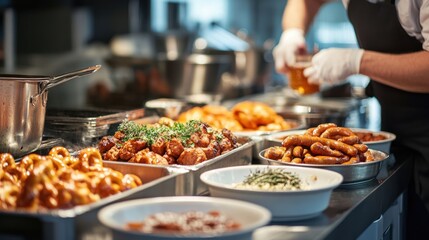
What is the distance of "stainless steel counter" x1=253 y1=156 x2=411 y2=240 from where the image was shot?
1.88 metres

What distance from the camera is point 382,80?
3.14 meters

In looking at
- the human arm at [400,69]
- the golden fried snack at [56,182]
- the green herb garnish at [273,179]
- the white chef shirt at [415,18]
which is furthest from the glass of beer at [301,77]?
the golden fried snack at [56,182]

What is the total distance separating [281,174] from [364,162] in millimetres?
466

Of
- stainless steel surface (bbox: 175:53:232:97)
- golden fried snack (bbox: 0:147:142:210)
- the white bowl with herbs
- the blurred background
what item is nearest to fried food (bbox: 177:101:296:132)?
the white bowl with herbs

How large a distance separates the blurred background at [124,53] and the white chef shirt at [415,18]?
223 cm

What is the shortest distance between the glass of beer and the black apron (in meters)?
0.29

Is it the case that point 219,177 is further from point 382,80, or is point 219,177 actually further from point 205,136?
point 382,80

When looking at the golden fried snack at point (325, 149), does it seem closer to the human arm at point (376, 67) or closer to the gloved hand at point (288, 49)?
the human arm at point (376, 67)

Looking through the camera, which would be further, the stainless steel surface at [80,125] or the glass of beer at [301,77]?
the glass of beer at [301,77]

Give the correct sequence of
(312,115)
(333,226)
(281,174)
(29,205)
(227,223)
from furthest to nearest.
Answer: (312,115)
(281,174)
(333,226)
(29,205)
(227,223)

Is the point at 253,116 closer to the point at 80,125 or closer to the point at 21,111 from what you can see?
the point at 80,125

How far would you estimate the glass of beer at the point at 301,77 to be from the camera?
346cm

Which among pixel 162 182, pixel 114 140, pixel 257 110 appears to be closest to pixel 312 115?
pixel 257 110

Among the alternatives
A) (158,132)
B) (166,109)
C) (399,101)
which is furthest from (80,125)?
(399,101)
